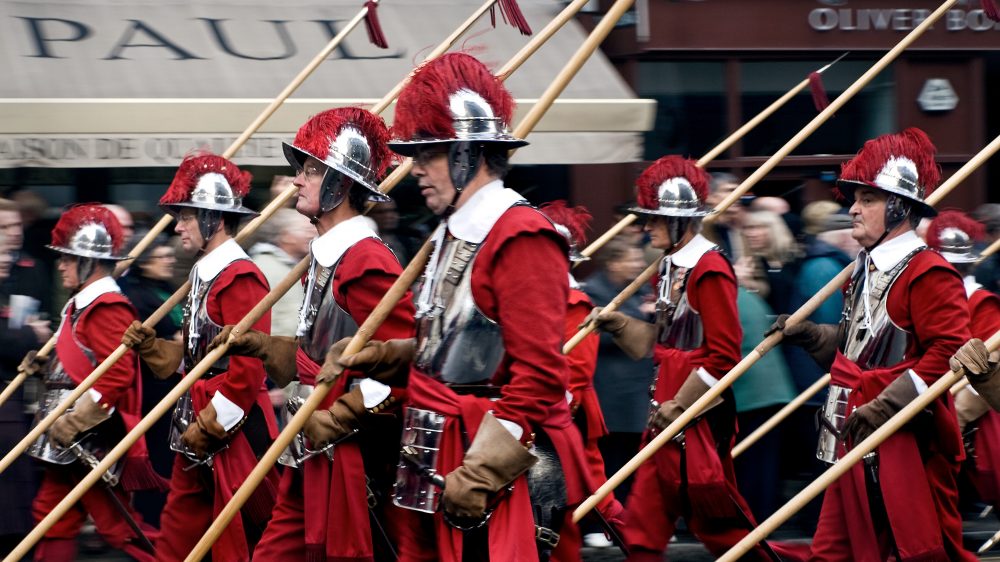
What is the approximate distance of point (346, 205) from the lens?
5.47 m

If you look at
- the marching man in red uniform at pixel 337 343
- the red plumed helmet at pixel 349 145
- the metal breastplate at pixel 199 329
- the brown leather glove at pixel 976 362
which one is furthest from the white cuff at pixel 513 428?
the metal breastplate at pixel 199 329

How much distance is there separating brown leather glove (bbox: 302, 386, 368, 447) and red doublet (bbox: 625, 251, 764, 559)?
1.83m

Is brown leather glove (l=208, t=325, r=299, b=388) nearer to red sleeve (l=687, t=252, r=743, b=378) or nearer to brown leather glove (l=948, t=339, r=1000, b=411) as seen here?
red sleeve (l=687, t=252, r=743, b=378)

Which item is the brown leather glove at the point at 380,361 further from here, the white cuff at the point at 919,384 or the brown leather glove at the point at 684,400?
the brown leather glove at the point at 684,400

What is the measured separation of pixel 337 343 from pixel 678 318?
223cm

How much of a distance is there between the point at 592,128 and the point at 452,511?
20.1ft

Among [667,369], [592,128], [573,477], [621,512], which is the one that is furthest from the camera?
[592,128]

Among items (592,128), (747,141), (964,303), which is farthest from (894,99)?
(964,303)

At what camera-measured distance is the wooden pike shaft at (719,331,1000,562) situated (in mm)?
5242

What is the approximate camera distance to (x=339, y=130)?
17.8 feet

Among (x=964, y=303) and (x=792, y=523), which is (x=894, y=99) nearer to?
(x=792, y=523)

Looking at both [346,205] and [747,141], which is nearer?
[346,205]

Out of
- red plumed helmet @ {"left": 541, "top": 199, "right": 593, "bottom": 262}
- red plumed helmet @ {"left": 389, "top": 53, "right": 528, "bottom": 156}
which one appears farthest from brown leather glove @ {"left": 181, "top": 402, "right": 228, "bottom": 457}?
red plumed helmet @ {"left": 541, "top": 199, "right": 593, "bottom": 262}

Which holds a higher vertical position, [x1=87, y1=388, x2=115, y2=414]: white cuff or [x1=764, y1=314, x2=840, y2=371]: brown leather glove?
[x1=764, y1=314, x2=840, y2=371]: brown leather glove
